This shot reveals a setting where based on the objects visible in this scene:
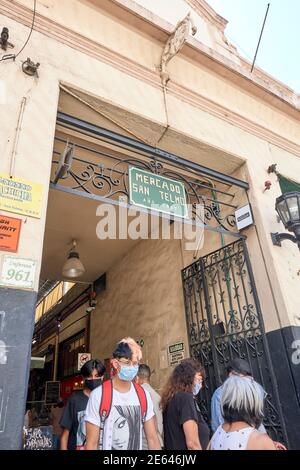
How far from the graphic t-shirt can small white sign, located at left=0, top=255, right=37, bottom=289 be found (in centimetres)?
105

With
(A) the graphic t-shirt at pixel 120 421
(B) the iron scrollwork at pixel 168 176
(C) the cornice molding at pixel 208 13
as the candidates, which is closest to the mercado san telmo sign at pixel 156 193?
(B) the iron scrollwork at pixel 168 176

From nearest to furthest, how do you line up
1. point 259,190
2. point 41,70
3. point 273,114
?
point 41,70
point 259,190
point 273,114

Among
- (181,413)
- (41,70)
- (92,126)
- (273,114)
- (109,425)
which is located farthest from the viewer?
(273,114)

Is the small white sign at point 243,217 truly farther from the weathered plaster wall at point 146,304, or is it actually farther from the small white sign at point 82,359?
the small white sign at point 82,359

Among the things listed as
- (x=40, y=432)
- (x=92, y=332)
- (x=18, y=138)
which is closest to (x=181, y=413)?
(x=40, y=432)

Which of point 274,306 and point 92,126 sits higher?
point 92,126

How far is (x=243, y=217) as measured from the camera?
Answer: 5074 millimetres

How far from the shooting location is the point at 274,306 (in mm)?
4434

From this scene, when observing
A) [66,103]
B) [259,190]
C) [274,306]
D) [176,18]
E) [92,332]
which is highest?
[176,18]

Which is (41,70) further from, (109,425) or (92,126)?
(109,425)

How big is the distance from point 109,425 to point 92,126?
310cm

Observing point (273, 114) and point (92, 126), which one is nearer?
point (92, 126)

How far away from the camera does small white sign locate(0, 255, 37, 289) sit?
2820 millimetres

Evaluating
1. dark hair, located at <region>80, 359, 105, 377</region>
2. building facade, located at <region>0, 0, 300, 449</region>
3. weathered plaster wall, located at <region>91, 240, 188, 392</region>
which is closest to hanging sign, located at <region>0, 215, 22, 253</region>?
building facade, located at <region>0, 0, 300, 449</region>
